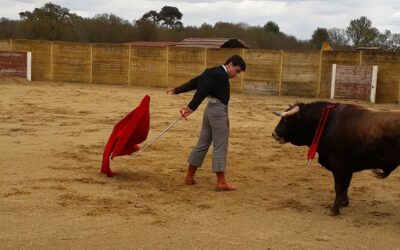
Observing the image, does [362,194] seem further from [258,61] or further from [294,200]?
[258,61]

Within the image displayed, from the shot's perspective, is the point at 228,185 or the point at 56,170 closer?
the point at 228,185

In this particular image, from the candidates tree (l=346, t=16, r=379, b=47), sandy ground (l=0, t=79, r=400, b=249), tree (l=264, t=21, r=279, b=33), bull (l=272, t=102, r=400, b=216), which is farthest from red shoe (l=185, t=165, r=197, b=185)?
tree (l=264, t=21, r=279, b=33)

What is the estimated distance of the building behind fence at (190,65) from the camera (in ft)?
71.6

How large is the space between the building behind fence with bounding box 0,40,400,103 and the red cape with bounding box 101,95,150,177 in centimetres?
1565

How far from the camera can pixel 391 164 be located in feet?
18.0

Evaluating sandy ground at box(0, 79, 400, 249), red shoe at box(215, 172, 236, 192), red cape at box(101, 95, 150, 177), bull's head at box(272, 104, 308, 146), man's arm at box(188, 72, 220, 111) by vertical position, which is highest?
man's arm at box(188, 72, 220, 111)

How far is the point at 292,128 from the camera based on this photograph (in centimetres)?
609

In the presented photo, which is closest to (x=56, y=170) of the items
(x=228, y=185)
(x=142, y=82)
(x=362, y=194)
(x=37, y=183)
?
(x=37, y=183)

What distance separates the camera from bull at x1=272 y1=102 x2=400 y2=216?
5.45 metres

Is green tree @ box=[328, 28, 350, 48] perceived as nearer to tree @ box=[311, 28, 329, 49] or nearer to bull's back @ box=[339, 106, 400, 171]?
tree @ box=[311, 28, 329, 49]

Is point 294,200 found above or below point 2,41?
below

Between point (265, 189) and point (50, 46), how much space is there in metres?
21.9

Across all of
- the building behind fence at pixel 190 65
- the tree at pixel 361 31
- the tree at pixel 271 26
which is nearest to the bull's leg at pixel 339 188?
the building behind fence at pixel 190 65

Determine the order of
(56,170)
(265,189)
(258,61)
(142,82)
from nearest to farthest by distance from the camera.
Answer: (265,189) → (56,170) → (258,61) → (142,82)
